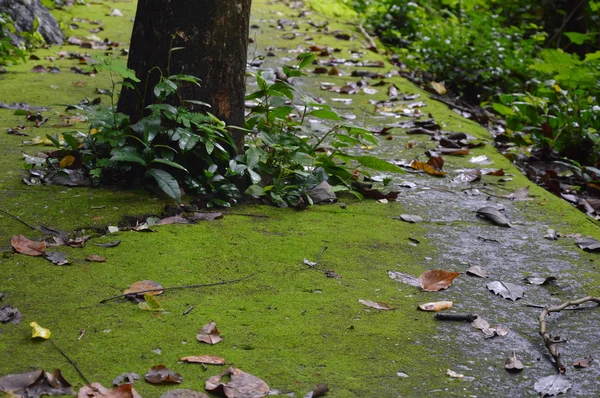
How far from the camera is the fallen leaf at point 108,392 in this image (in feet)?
5.10

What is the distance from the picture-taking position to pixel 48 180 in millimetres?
2924

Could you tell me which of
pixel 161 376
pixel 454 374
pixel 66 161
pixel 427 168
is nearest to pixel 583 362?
pixel 454 374

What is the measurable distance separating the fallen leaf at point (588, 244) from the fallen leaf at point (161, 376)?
172cm

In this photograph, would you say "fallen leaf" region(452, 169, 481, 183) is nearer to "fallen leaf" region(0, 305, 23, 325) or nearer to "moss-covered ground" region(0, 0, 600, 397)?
"moss-covered ground" region(0, 0, 600, 397)

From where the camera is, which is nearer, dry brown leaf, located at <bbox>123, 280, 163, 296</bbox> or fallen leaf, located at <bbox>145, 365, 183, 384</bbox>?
fallen leaf, located at <bbox>145, 365, 183, 384</bbox>

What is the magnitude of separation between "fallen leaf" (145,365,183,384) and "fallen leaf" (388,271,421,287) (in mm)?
919

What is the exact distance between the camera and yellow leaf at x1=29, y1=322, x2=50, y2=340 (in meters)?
1.78

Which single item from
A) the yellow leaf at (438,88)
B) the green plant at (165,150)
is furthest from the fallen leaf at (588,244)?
the yellow leaf at (438,88)

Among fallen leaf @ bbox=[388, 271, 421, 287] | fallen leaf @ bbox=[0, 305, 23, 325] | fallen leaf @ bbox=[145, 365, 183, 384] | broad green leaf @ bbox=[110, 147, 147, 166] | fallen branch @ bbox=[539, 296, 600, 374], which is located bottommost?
fallen leaf @ bbox=[0, 305, 23, 325]

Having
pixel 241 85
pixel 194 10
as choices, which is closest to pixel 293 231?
pixel 241 85

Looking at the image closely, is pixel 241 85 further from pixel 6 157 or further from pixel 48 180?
pixel 6 157

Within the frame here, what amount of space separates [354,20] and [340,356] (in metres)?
7.49

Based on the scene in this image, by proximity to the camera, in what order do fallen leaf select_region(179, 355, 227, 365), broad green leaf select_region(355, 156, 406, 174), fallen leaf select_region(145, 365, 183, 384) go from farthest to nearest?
1. broad green leaf select_region(355, 156, 406, 174)
2. fallen leaf select_region(179, 355, 227, 365)
3. fallen leaf select_region(145, 365, 183, 384)

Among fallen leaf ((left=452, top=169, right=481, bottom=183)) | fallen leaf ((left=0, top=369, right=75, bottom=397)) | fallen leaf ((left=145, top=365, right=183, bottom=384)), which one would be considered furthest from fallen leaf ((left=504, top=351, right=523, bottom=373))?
fallen leaf ((left=452, top=169, right=481, bottom=183))
